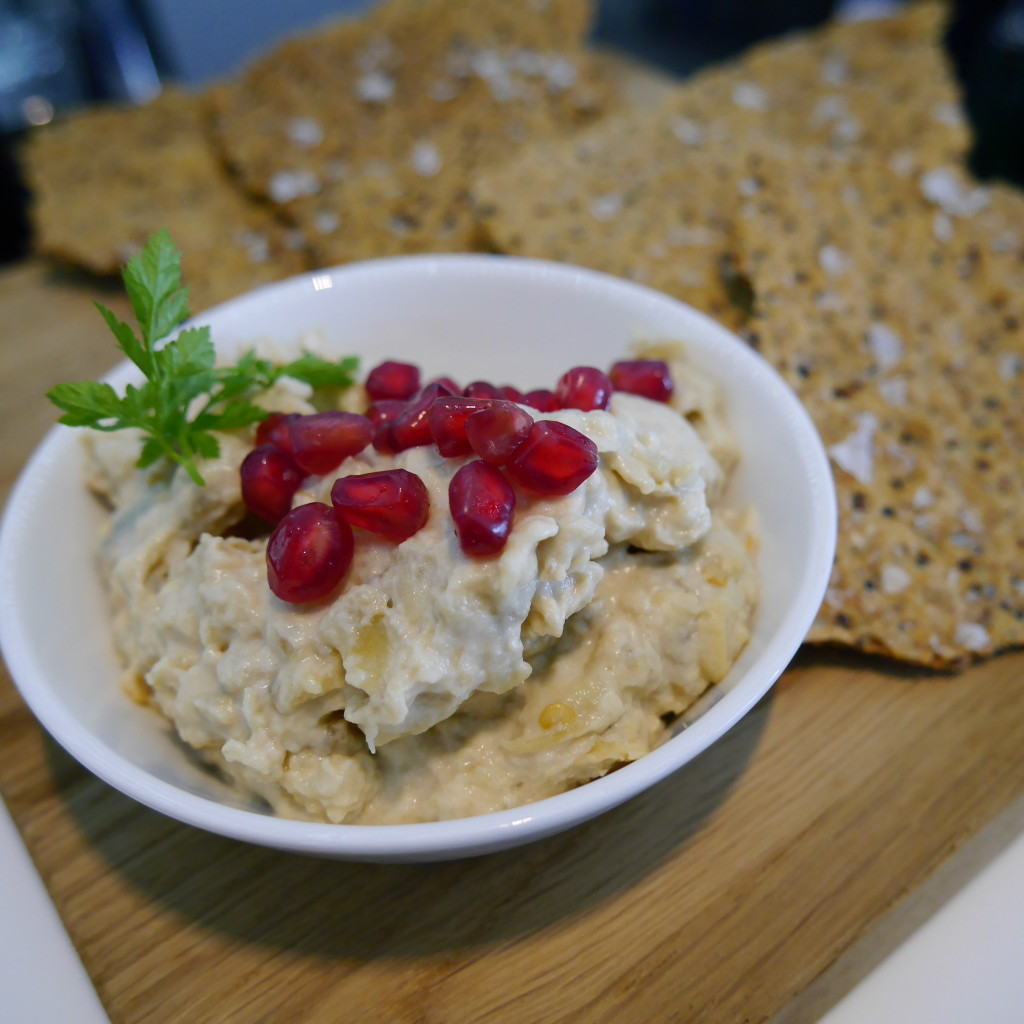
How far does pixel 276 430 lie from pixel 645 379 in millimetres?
877

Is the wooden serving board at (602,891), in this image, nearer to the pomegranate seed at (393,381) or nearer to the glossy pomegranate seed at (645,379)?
the glossy pomegranate seed at (645,379)

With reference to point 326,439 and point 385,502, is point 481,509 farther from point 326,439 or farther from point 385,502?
point 326,439

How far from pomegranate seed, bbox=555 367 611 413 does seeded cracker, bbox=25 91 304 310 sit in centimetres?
199

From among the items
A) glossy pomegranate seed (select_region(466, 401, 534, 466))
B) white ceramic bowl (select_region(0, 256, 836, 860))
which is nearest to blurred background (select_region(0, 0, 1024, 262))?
white ceramic bowl (select_region(0, 256, 836, 860))

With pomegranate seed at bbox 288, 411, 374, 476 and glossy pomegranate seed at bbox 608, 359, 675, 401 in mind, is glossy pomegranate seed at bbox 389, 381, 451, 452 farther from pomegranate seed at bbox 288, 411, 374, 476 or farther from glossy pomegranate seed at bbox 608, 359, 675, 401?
glossy pomegranate seed at bbox 608, 359, 675, 401

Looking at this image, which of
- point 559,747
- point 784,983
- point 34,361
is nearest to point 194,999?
point 559,747

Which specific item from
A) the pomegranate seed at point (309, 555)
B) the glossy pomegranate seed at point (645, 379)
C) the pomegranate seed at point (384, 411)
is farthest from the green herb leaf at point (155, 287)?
the glossy pomegranate seed at point (645, 379)

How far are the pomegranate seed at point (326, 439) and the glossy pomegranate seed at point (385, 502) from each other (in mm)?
194

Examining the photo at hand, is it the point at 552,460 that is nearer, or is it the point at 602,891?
the point at 552,460

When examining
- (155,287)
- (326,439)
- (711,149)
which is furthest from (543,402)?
(711,149)

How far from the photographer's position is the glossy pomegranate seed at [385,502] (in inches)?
65.0

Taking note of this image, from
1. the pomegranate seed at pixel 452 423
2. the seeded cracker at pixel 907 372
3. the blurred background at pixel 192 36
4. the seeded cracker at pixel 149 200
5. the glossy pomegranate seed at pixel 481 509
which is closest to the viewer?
the glossy pomegranate seed at pixel 481 509

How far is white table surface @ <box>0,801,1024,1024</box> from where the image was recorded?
182 cm

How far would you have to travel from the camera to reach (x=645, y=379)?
7.07 ft
